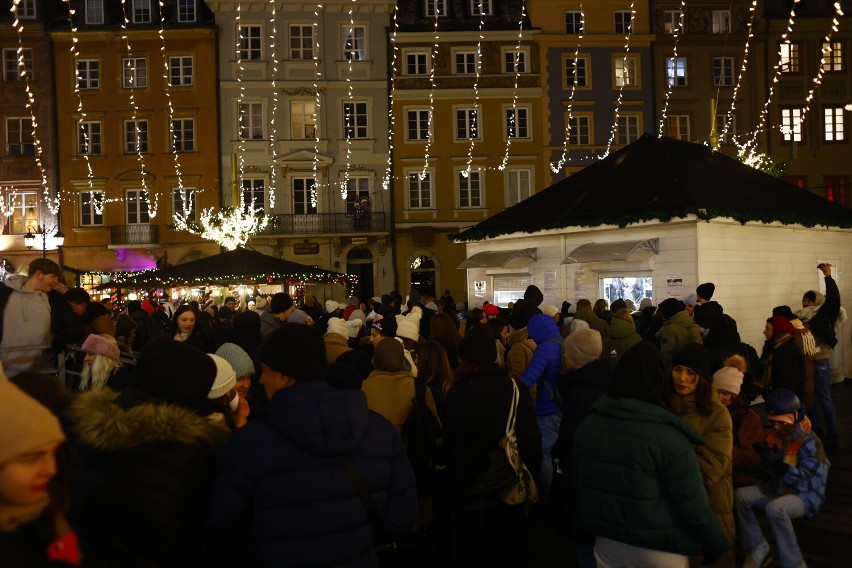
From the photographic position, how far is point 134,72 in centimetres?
3253

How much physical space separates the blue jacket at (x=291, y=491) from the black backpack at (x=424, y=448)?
1.72m

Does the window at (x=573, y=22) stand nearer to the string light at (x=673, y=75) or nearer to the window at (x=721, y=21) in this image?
the string light at (x=673, y=75)

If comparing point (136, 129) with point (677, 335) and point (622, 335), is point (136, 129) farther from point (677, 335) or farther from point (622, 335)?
point (677, 335)

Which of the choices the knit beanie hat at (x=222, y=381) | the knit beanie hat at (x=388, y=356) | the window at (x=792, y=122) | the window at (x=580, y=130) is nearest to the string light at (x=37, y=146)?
the window at (x=580, y=130)

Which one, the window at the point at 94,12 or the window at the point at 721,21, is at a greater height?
the window at the point at 94,12

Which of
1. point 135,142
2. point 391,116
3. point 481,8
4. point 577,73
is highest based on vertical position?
point 481,8

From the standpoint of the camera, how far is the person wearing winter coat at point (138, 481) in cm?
263

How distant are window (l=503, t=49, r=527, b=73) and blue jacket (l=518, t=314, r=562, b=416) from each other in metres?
28.6

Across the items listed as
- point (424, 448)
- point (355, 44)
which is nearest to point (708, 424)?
point (424, 448)

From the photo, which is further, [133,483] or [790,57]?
[790,57]

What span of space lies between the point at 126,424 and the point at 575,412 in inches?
125

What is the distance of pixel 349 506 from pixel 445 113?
1249 inches

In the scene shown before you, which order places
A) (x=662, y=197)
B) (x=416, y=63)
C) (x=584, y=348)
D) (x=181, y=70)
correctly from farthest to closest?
(x=416, y=63)
(x=181, y=70)
(x=662, y=197)
(x=584, y=348)

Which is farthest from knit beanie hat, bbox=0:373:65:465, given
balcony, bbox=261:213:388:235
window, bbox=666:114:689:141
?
window, bbox=666:114:689:141
